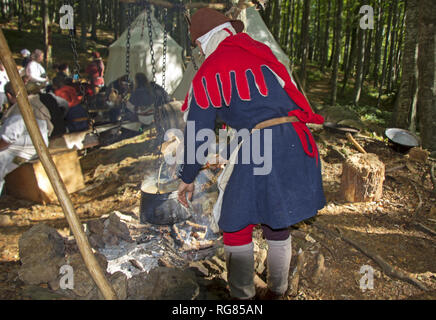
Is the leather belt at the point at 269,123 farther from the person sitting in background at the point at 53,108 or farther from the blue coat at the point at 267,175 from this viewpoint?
the person sitting in background at the point at 53,108

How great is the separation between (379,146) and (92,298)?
621cm

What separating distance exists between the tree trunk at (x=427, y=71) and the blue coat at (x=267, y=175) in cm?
601

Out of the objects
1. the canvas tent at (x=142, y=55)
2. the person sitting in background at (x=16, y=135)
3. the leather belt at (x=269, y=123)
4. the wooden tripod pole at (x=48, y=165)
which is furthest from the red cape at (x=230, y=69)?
the canvas tent at (x=142, y=55)

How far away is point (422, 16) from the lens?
659 cm

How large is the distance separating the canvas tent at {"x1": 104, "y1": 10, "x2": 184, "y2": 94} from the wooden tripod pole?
9581 millimetres

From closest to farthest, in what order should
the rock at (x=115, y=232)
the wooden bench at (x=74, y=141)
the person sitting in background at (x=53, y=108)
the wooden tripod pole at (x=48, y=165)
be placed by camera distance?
the wooden tripod pole at (x=48, y=165), the rock at (x=115, y=232), the person sitting in background at (x=53, y=108), the wooden bench at (x=74, y=141)

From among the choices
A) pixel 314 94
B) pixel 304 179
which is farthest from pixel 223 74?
pixel 314 94

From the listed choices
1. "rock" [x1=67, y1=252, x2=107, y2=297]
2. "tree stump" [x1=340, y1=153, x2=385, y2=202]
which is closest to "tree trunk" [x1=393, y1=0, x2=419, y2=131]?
"tree stump" [x1=340, y1=153, x2=385, y2=202]

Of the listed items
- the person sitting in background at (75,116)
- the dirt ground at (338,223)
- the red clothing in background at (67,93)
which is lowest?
the dirt ground at (338,223)

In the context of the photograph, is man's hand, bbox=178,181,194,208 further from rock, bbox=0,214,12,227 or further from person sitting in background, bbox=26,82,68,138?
person sitting in background, bbox=26,82,68,138

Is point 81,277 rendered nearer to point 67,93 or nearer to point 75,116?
point 67,93

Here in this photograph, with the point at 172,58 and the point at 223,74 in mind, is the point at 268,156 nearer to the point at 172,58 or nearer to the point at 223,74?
the point at 223,74

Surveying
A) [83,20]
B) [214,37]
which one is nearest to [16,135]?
[214,37]

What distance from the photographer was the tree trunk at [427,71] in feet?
21.3
